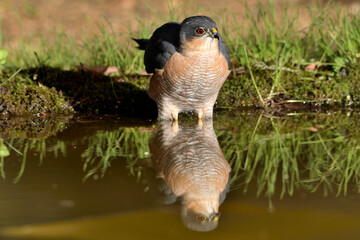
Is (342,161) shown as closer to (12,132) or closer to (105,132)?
(105,132)

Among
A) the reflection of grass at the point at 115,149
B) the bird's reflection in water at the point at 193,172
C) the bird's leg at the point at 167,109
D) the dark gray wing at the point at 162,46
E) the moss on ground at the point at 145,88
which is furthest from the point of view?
the moss on ground at the point at 145,88

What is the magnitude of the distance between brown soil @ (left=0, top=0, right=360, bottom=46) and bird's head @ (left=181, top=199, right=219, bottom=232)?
8243 mm

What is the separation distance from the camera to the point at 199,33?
154 inches

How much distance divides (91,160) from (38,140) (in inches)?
29.2

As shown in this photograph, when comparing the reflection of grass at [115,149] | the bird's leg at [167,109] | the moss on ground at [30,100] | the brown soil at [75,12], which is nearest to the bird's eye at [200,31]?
the bird's leg at [167,109]

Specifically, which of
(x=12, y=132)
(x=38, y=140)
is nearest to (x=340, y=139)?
(x=38, y=140)

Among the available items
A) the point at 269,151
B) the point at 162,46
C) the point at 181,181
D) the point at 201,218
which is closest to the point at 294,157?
the point at 269,151

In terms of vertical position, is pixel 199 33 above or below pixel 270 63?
above

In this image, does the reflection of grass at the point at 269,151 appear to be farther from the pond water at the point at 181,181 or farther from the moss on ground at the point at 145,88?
the moss on ground at the point at 145,88

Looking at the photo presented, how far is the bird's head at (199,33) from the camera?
390 centimetres

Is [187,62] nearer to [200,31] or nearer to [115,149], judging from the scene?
[200,31]

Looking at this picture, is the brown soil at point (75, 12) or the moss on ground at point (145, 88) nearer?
the moss on ground at point (145, 88)

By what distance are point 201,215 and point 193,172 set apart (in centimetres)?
67

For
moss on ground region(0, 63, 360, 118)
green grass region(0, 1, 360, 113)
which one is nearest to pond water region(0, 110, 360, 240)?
moss on ground region(0, 63, 360, 118)
